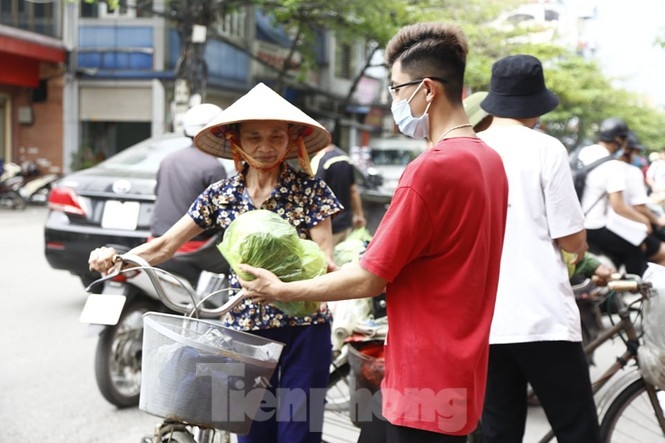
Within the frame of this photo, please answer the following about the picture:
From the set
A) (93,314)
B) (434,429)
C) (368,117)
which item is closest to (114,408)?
(93,314)

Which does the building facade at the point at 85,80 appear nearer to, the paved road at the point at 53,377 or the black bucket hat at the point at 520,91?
the paved road at the point at 53,377

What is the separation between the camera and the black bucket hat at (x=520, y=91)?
3.08 m

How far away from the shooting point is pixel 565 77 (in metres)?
28.9

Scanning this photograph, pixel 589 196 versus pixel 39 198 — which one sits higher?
pixel 589 196

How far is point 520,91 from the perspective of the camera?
10.1 feet

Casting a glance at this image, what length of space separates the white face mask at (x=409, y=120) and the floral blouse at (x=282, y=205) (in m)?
0.68

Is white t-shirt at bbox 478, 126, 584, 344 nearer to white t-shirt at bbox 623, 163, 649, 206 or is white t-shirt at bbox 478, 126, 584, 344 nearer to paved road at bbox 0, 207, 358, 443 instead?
paved road at bbox 0, 207, 358, 443

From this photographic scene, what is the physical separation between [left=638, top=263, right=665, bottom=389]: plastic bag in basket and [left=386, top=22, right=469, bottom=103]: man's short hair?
4.32 ft

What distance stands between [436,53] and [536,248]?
1007 mm

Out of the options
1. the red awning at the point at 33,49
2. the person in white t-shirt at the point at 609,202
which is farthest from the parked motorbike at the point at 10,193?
the person in white t-shirt at the point at 609,202

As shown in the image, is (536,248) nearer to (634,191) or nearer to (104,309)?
(104,309)

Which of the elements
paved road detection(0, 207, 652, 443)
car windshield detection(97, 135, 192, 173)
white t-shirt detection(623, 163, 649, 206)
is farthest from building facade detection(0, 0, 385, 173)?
white t-shirt detection(623, 163, 649, 206)

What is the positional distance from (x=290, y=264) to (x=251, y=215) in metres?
0.19

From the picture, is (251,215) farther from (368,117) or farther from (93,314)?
(368,117)
